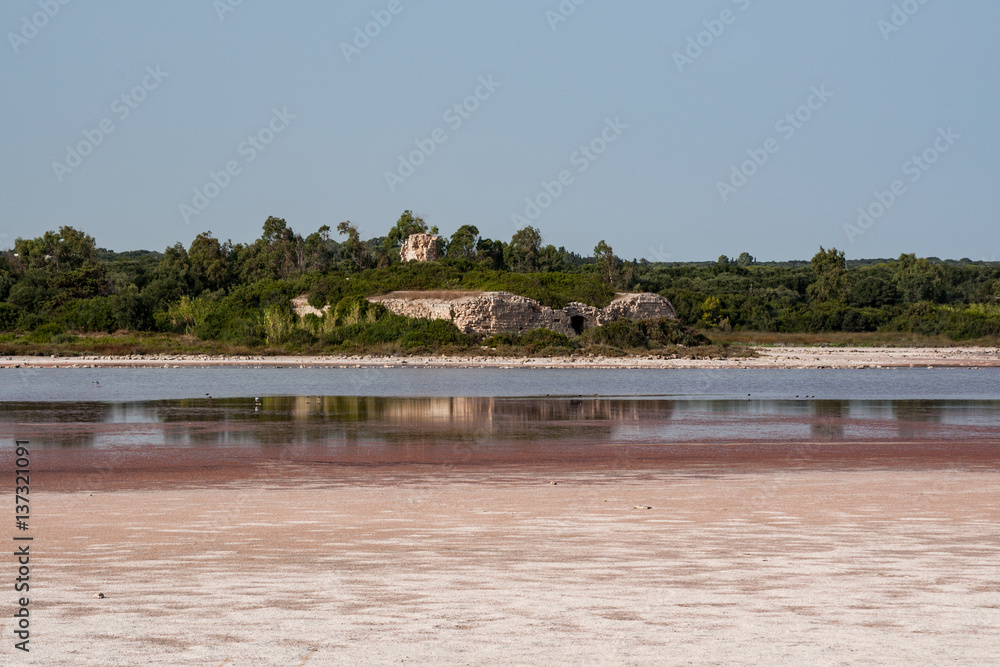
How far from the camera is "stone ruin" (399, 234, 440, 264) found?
71438 millimetres

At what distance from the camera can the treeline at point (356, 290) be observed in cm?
6109

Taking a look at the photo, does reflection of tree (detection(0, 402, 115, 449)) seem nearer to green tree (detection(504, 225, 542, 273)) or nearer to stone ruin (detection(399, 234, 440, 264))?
stone ruin (detection(399, 234, 440, 264))

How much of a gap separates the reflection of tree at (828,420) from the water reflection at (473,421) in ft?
0.08

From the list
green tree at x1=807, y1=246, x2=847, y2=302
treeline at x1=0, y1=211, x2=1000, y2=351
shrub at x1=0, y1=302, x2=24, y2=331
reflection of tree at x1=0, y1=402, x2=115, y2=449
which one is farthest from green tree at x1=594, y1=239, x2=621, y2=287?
reflection of tree at x1=0, y1=402, x2=115, y2=449

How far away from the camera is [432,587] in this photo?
7.43 m

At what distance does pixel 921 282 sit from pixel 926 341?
38853 mm

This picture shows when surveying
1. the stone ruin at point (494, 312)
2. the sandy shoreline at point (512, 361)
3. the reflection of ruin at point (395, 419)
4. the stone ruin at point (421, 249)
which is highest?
the stone ruin at point (421, 249)

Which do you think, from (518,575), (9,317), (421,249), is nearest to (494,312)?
(421,249)

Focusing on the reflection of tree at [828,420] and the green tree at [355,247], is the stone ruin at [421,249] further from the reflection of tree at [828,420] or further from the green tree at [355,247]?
the reflection of tree at [828,420]

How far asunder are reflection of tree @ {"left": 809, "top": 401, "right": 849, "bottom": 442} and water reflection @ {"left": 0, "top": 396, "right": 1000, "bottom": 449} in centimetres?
2

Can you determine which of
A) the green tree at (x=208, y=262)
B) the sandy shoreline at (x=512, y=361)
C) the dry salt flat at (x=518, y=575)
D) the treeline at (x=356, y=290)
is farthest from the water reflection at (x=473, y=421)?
the green tree at (x=208, y=262)

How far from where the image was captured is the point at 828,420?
22703 mm

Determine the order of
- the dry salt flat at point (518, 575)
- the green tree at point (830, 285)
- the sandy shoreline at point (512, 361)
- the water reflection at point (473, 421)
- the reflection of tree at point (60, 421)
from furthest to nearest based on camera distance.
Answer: the green tree at point (830, 285), the sandy shoreline at point (512, 361), the water reflection at point (473, 421), the reflection of tree at point (60, 421), the dry salt flat at point (518, 575)

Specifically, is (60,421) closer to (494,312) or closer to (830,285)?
(494,312)
